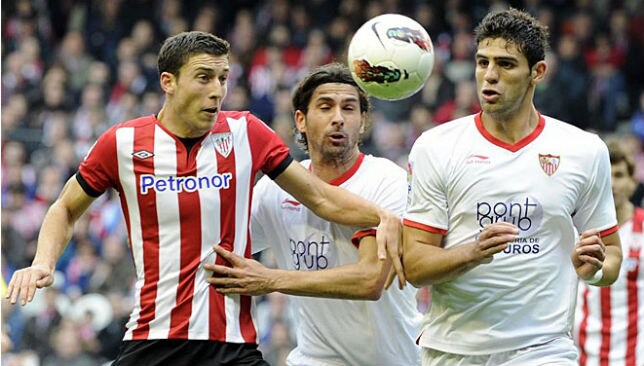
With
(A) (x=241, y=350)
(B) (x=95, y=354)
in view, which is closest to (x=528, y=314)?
(A) (x=241, y=350)

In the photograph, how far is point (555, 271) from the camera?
A: 618 centimetres

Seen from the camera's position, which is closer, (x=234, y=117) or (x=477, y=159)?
(x=477, y=159)

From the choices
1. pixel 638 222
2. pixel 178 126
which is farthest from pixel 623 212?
pixel 178 126

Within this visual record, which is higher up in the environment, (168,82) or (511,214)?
(168,82)

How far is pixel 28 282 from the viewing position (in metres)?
5.93

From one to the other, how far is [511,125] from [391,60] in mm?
885

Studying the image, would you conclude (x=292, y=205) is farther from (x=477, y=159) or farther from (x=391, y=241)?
(x=477, y=159)

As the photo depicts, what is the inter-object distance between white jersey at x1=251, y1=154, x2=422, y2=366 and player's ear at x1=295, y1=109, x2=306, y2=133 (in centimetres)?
42

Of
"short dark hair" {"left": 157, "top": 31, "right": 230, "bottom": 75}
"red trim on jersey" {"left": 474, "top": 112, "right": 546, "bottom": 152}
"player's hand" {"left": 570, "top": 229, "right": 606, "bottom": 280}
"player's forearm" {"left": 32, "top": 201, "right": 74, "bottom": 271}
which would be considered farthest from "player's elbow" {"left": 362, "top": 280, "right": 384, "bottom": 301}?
"player's forearm" {"left": 32, "top": 201, "right": 74, "bottom": 271}

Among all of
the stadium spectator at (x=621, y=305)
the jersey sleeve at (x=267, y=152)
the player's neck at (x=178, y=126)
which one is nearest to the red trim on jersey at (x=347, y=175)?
the jersey sleeve at (x=267, y=152)

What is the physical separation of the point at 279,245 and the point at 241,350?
3.37 feet

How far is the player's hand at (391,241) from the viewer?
20.4 ft

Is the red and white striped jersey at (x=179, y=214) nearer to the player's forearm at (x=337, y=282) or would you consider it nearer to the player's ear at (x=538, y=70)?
the player's forearm at (x=337, y=282)

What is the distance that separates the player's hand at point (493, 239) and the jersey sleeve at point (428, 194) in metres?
0.39
